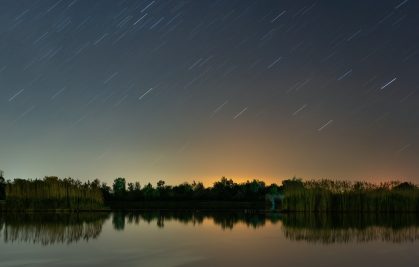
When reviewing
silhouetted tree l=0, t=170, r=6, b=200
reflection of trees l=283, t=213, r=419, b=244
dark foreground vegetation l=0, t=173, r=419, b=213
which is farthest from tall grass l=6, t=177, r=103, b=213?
reflection of trees l=283, t=213, r=419, b=244

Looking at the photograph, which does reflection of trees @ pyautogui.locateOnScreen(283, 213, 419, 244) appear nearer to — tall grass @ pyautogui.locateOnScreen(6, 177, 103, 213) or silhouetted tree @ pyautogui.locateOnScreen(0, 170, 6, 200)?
tall grass @ pyautogui.locateOnScreen(6, 177, 103, 213)

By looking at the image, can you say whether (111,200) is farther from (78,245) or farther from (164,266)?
(164,266)

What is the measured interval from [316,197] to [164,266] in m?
20.1

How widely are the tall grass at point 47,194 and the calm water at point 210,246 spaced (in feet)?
38.9

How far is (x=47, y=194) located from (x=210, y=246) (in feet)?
63.4

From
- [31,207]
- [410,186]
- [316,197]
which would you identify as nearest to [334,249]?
[316,197]

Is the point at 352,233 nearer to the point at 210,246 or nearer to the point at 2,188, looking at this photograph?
the point at 210,246

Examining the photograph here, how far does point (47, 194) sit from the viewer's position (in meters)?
30.8

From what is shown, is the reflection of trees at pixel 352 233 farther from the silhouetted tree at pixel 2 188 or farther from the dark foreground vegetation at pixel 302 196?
the silhouetted tree at pixel 2 188

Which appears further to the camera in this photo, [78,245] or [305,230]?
[305,230]

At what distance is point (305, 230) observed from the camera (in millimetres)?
18312

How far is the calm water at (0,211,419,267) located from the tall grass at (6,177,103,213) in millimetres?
11848

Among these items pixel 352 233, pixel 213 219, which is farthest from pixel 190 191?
pixel 352 233

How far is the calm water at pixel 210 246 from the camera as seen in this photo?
36.2ft
